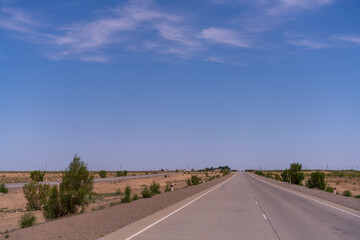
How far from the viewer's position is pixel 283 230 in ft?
42.5

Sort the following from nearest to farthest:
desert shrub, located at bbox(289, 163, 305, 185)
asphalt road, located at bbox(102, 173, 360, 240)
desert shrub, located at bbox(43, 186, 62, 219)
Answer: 1. asphalt road, located at bbox(102, 173, 360, 240)
2. desert shrub, located at bbox(43, 186, 62, 219)
3. desert shrub, located at bbox(289, 163, 305, 185)

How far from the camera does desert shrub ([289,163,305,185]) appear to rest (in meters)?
70.7

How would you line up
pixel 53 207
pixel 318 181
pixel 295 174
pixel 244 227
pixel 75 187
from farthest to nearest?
1. pixel 295 174
2. pixel 318 181
3. pixel 75 187
4. pixel 53 207
5. pixel 244 227

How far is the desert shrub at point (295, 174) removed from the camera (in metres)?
70.7

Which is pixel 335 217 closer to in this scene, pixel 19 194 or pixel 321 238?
pixel 321 238

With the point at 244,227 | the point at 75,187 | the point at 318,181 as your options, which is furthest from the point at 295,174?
the point at 244,227

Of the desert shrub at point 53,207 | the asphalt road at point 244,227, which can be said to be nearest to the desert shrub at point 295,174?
the asphalt road at point 244,227

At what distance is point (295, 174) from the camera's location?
72000 mm

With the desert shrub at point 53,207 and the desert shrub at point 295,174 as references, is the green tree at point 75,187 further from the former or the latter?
the desert shrub at point 295,174

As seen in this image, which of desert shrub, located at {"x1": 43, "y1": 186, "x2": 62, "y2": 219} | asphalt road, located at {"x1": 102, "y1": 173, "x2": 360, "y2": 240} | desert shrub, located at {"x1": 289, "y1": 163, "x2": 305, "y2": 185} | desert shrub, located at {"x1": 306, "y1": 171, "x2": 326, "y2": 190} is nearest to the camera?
asphalt road, located at {"x1": 102, "y1": 173, "x2": 360, "y2": 240}

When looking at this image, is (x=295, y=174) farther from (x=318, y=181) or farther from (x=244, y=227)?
(x=244, y=227)

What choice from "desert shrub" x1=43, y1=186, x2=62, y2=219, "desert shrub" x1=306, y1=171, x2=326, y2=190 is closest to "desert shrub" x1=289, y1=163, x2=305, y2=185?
"desert shrub" x1=306, y1=171, x2=326, y2=190

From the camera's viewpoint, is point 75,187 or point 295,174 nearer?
point 75,187

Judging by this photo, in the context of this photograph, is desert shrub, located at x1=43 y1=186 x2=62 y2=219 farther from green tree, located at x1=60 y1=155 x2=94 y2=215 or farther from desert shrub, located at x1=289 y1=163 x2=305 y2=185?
desert shrub, located at x1=289 y1=163 x2=305 y2=185
